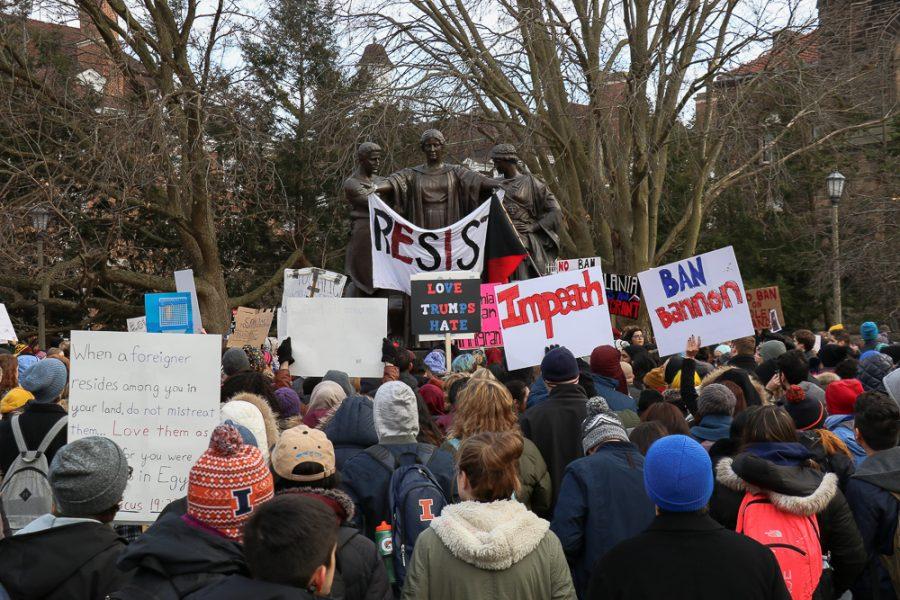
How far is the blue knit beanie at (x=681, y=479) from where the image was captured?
3127 millimetres

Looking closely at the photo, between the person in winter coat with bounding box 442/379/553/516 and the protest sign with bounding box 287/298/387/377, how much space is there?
3.53m

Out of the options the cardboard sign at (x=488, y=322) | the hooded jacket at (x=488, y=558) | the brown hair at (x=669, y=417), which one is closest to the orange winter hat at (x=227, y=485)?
the hooded jacket at (x=488, y=558)

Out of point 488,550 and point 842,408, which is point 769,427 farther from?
point 842,408

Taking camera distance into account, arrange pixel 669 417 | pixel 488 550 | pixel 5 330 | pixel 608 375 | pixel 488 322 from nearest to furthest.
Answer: pixel 488 550 → pixel 669 417 → pixel 608 375 → pixel 488 322 → pixel 5 330

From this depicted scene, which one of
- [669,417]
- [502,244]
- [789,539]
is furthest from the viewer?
[502,244]

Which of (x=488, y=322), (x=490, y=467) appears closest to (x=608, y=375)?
(x=490, y=467)

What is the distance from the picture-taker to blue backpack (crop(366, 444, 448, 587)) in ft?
13.1

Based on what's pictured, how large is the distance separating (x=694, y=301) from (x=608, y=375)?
3.19 meters

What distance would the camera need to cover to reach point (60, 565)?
3.10 m

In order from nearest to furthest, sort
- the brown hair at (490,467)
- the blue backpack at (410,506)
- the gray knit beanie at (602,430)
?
1. the brown hair at (490,467)
2. the blue backpack at (410,506)
3. the gray knit beanie at (602,430)

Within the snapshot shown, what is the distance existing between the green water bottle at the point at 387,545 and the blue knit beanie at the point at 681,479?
4.11 ft

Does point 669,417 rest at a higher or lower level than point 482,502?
higher

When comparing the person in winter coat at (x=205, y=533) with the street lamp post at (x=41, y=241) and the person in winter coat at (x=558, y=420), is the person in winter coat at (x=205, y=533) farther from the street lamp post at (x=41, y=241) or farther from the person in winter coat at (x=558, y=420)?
the street lamp post at (x=41, y=241)

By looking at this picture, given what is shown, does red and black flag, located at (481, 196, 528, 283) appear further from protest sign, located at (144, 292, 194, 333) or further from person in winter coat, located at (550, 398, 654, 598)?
person in winter coat, located at (550, 398, 654, 598)
